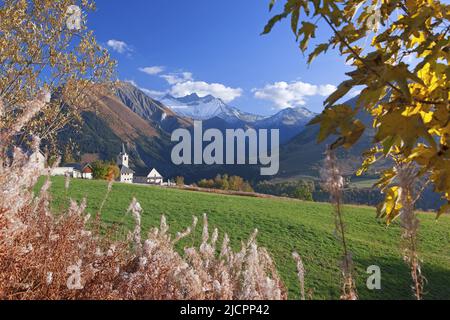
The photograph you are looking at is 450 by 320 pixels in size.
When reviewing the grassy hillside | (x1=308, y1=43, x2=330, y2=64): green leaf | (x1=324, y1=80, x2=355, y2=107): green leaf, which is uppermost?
(x1=308, y1=43, x2=330, y2=64): green leaf

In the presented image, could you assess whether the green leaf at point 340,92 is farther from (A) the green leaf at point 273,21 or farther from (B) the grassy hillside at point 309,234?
(B) the grassy hillside at point 309,234

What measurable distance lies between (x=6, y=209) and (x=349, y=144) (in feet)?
7.01

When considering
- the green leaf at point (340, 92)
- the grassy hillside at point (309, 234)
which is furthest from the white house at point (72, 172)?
the green leaf at point (340, 92)

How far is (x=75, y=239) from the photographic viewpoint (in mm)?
3500

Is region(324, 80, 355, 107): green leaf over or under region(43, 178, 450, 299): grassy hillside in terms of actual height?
over

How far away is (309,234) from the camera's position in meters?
17.6

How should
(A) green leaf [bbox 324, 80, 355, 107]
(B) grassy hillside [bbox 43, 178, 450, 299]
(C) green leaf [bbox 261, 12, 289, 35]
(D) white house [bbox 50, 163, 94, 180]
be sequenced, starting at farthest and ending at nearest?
(B) grassy hillside [bbox 43, 178, 450, 299]
(D) white house [bbox 50, 163, 94, 180]
(C) green leaf [bbox 261, 12, 289, 35]
(A) green leaf [bbox 324, 80, 355, 107]

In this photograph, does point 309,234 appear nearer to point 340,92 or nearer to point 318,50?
point 318,50

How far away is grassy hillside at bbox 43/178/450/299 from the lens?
1179cm

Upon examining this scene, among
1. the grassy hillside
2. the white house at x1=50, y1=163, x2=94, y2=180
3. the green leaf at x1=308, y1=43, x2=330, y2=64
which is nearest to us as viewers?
the green leaf at x1=308, y1=43, x2=330, y2=64

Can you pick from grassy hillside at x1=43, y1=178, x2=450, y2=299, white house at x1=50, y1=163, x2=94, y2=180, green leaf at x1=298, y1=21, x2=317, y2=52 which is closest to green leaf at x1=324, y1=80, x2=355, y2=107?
green leaf at x1=298, y1=21, x2=317, y2=52

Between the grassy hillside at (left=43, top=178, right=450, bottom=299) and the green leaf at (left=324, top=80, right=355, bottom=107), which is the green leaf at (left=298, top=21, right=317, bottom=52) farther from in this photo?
the grassy hillside at (left=43, top=178, right=450, bottom=299)

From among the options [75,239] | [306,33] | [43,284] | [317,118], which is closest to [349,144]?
[317,118]

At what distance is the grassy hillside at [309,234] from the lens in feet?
38.7
